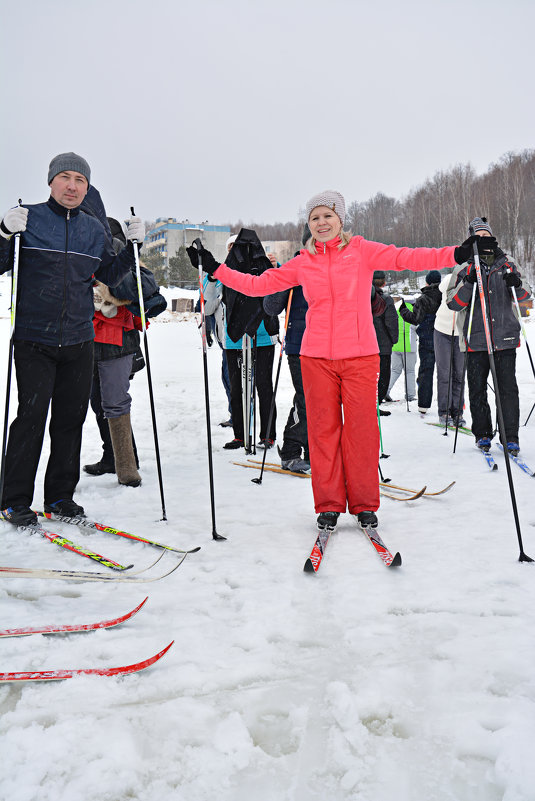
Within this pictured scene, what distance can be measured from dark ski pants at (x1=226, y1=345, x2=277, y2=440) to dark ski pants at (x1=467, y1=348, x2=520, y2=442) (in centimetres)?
201

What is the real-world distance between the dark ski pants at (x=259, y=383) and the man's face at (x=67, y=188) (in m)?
2.54

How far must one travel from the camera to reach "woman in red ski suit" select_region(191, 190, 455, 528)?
9.68 feet

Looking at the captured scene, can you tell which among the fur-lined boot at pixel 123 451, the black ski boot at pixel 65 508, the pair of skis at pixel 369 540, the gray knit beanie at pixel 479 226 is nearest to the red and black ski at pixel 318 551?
the pair of skis at pixel 369 540

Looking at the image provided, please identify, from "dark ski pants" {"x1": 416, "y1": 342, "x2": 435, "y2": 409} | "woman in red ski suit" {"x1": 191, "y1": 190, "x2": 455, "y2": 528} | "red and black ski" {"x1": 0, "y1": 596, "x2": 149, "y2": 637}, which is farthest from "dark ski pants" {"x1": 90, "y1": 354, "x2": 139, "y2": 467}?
"dark ski pants" {"x1": 416, "y1": 342, "x2": 435, "y2": 409}

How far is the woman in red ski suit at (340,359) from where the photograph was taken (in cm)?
295

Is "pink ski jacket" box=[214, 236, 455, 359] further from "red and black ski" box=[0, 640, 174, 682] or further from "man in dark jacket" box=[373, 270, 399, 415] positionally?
"man in dark jacket" box=[373, 270, 399, 415]

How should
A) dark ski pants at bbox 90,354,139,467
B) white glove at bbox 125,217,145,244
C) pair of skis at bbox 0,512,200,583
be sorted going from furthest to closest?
dark ski pants at bbox 90,354,139,467, white glove at bbox 125,217,145,244, pair of skis at bbox 0,512,200,583

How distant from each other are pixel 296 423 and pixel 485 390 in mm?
1993

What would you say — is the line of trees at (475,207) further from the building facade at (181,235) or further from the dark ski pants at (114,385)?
the dark ski pants at (114,385)

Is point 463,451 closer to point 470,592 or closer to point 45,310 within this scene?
point 470,592

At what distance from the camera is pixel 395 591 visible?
2318 millimetres

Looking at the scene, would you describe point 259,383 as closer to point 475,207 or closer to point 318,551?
point 318,551

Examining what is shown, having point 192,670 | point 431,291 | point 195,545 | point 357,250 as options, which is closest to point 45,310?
point 195,545

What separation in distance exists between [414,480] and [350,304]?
194 centimetres
